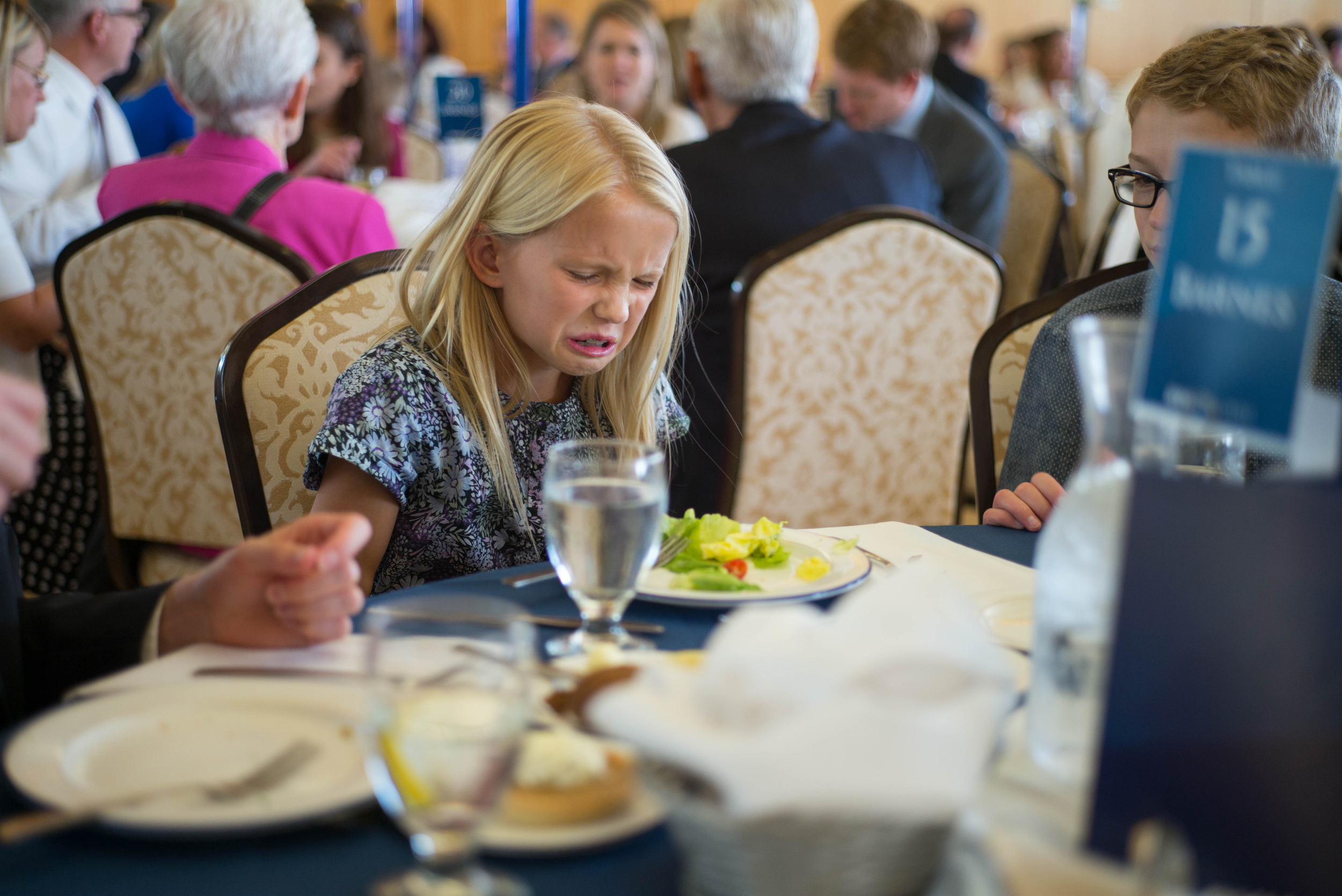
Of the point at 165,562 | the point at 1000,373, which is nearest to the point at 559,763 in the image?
the point at 1000,373

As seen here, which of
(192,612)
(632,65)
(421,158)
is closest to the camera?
(192,612)

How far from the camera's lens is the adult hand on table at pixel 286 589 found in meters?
0.87

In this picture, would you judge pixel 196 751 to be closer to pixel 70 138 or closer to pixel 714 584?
pixel 714 584

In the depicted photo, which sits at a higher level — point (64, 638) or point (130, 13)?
point (130, 13)

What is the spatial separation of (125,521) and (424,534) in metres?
1.04

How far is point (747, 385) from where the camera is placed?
2.42 metres

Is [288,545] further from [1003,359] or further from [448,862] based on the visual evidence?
[1003,359]

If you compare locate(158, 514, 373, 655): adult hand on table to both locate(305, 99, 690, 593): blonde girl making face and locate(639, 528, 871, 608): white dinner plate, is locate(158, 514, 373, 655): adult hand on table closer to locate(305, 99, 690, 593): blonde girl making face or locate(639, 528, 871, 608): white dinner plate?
locate(639, 528, 871, 608): white dinner plate

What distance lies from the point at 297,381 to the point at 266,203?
0.87 metres

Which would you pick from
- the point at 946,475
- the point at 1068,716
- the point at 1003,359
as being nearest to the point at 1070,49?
the point at 946,475

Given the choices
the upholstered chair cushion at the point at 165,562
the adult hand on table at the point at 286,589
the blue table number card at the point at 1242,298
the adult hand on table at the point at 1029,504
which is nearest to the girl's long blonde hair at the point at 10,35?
the upholstered chair cushion at the point at 165,562

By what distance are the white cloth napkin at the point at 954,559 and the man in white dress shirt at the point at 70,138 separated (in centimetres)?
223

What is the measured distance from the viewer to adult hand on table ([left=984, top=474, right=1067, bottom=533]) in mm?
1299

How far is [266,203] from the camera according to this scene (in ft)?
7.45
